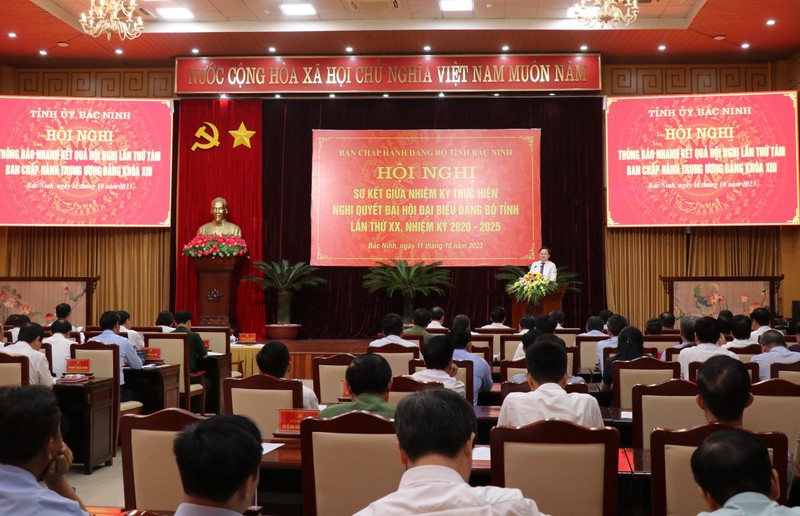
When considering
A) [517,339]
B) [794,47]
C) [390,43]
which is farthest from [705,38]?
[517,339]

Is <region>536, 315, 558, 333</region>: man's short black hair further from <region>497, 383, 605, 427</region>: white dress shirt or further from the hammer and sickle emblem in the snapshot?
the hammer and sickle emblem

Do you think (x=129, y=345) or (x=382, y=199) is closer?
(x=129, y=345)

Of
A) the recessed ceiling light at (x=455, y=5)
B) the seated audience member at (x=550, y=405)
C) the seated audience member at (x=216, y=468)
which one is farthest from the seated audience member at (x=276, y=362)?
the recessed ceiling light at (x=455, y=5)

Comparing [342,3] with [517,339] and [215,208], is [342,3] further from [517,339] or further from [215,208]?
[517,339]

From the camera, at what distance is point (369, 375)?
3.11 metres

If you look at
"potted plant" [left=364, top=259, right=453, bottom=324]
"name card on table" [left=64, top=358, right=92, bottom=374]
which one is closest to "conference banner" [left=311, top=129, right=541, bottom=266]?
"potted plant" [left=364, top=259, right=453, bottom=324]

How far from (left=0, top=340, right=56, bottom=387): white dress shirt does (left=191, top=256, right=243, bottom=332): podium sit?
19.4 feet

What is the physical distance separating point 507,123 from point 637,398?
29.5 feet

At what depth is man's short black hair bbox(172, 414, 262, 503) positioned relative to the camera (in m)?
1.60

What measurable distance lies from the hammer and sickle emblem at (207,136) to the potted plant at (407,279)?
3.14 metres

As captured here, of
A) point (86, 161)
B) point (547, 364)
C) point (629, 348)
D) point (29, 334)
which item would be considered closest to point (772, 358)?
point (629, 348)

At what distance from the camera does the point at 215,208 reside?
12.0 m

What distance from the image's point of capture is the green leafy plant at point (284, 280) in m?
11.7

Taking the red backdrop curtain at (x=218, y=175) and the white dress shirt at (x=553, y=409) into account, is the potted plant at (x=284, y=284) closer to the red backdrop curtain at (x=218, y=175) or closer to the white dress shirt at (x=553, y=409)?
the red backdrop curtain at (x=218, y=175)
